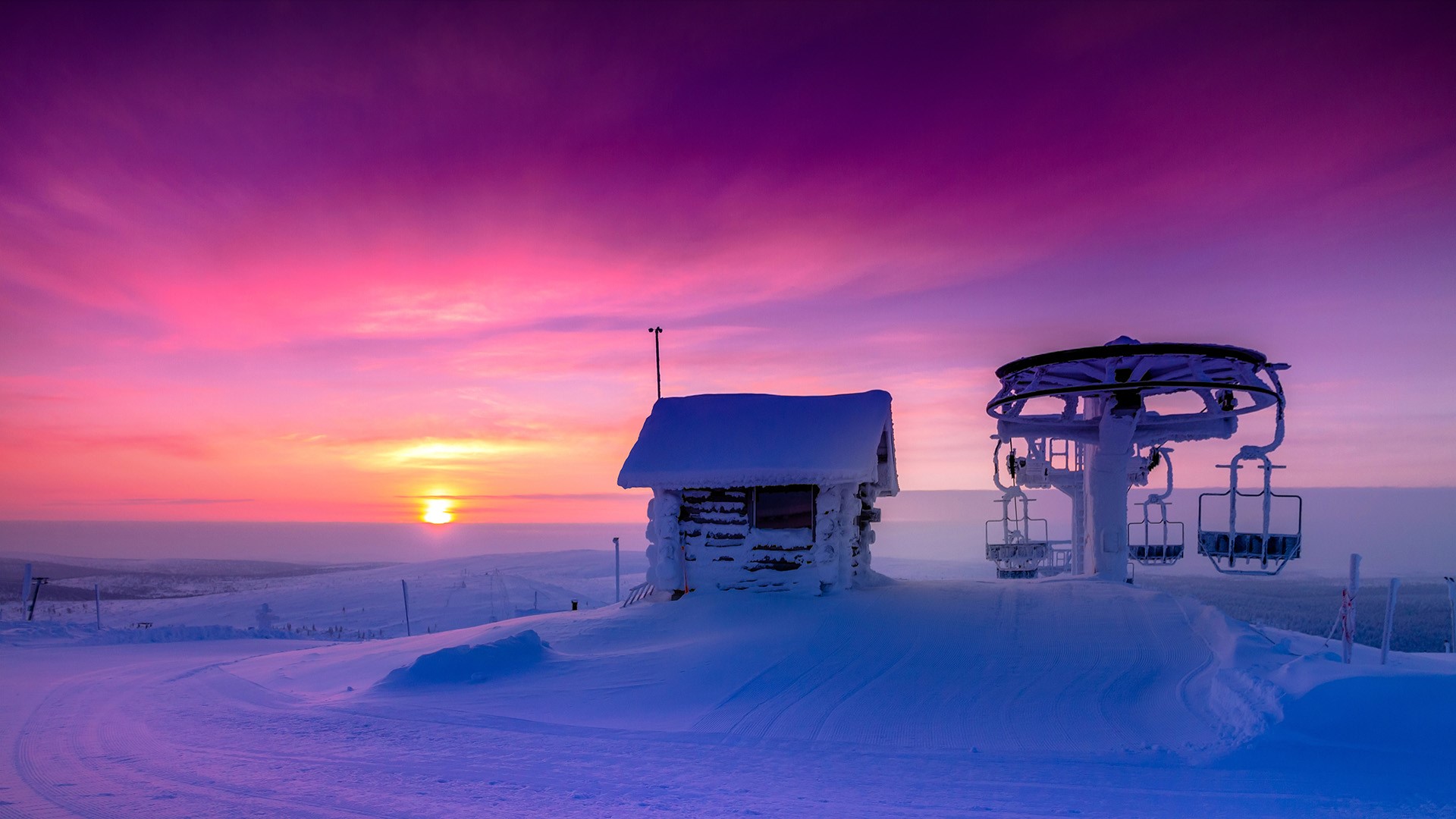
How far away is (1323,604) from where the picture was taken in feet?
106

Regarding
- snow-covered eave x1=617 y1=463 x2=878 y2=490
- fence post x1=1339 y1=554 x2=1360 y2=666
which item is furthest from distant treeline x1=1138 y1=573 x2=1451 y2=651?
snow-covered eave x1=617 y1=463 x2=878 y2=490

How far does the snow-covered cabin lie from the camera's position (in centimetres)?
1653

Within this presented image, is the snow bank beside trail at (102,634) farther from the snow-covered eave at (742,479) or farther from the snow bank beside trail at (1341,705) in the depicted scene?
the snow bank beside trail at (1341,705)

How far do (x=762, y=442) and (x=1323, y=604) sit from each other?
28.5 metres

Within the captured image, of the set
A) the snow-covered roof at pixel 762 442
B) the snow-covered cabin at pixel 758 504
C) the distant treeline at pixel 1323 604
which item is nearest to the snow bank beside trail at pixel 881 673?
the snow-covered cabin at pixel 758 504

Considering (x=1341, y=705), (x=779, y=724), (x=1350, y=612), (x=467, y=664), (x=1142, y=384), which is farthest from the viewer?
(x=1142, y=384)

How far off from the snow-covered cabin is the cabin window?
0.02 meters

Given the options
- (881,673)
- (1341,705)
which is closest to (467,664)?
(881,673)

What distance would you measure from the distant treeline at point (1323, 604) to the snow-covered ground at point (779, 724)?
1111 centimetres

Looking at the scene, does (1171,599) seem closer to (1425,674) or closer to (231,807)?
(1425,674)

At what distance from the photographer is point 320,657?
14.1m

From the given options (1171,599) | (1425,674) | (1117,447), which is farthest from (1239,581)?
(1425,674)

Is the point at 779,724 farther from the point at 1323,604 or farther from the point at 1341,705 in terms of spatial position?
the point at 1323,604

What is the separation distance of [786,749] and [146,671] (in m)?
11.4
